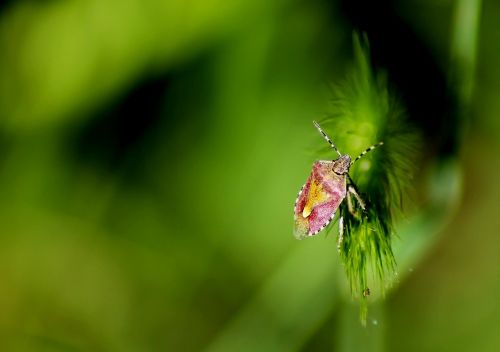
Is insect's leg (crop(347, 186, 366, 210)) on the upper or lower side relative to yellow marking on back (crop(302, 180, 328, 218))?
lower

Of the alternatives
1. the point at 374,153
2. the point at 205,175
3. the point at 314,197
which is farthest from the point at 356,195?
the point at 205,175

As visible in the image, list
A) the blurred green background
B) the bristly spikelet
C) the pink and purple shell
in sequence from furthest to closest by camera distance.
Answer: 1. the blurred green background
2. the pink and purple shell
3. the bristly spikelet

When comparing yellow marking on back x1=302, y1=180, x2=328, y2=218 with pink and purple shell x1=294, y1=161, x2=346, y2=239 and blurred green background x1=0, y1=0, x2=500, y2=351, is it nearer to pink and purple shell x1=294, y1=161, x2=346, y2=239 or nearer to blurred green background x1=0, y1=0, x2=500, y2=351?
pink and purple shell x1=294, y1=161, x2=346, y2=239

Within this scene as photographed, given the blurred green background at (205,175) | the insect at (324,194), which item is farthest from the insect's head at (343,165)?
the blurred green background at (205,175)

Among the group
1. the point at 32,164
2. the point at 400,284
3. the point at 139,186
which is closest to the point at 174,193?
the point at 139,186

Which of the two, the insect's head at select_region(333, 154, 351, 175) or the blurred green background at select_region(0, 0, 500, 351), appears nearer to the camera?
the insect's head at select_region(333, 154, 351, 175)

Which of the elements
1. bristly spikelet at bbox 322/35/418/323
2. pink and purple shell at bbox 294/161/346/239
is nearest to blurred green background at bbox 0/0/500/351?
pink and purple shell at bbox 294/161/346/239
